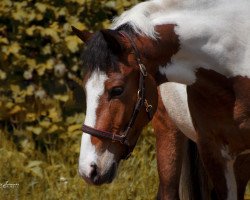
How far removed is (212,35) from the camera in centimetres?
410

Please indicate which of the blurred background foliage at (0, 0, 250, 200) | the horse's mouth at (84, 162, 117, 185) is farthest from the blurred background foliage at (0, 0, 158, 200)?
the horse's mouth at (84, 162, 117, 185)

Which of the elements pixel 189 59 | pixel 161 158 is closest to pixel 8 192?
pixel 161 158

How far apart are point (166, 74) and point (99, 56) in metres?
0.38

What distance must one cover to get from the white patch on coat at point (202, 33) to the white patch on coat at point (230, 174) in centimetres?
44

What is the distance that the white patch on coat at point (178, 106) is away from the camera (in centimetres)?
470

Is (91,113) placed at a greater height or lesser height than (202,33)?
lesser

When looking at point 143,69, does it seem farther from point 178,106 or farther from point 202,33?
point 178,106

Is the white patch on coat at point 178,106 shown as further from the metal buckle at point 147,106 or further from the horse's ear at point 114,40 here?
the horse's ear at point 114,40

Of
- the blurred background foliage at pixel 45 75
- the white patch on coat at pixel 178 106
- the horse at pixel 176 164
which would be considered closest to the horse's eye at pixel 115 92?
the white patch on coat at pixel 178 106

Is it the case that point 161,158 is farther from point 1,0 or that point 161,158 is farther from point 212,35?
point 1,0

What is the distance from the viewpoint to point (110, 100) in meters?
3.89

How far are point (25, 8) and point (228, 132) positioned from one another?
2785 millimetres

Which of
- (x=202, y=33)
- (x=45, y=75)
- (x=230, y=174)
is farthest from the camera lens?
(x=45, y=75)

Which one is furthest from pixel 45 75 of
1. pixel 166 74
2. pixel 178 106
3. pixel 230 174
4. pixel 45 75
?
pixel 166 74
